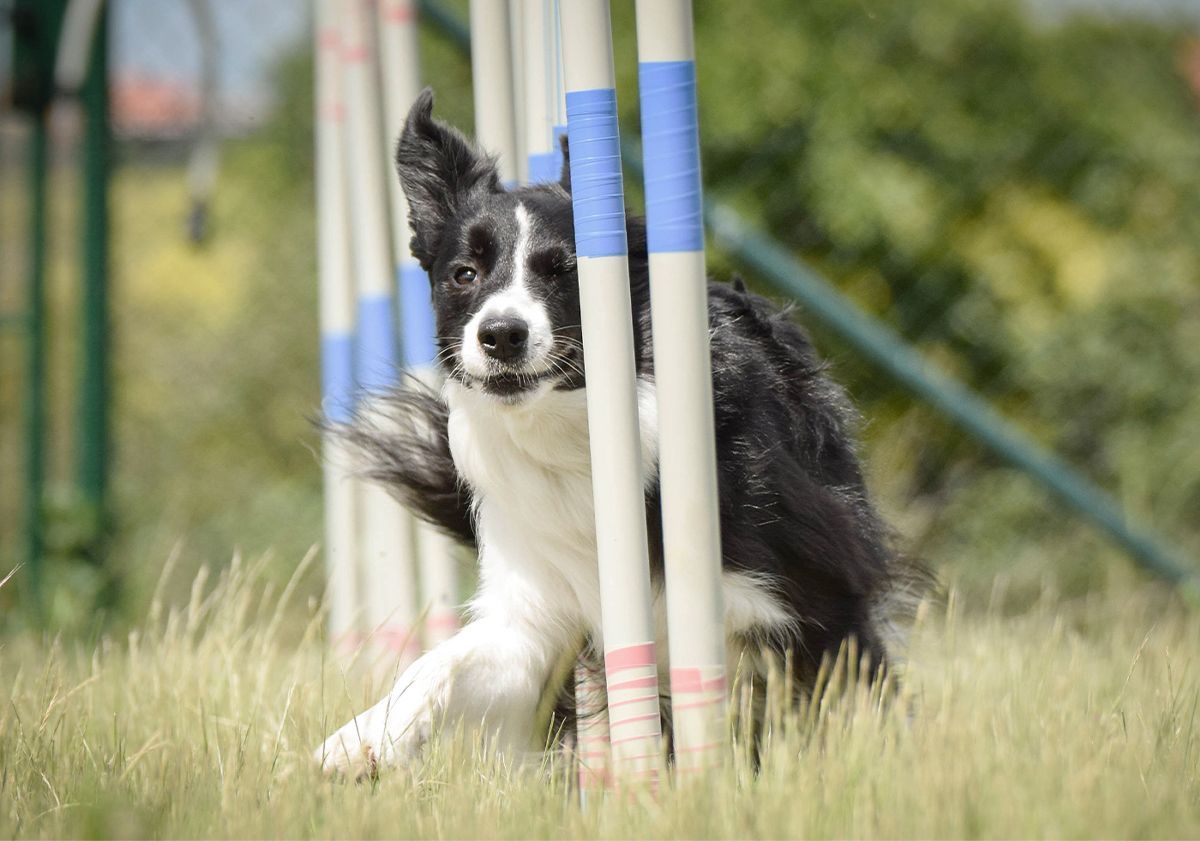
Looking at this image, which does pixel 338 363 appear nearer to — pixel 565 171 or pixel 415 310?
pixel 415 310

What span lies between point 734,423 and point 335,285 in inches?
72.5

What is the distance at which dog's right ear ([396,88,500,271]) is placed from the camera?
293cm

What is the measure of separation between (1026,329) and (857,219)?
0.83 metres

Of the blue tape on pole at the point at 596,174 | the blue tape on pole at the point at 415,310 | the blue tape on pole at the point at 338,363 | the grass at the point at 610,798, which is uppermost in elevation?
the blue tape on pole at the point at 596,174

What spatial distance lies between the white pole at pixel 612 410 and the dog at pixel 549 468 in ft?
1.64

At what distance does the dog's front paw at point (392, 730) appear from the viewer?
2391 mm

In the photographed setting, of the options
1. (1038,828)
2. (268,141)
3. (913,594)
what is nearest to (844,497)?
(913,594)

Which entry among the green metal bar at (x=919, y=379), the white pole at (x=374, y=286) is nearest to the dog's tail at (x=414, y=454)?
the white pole at (x=374, y=286)

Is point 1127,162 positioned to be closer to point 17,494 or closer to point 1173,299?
point 1173,299

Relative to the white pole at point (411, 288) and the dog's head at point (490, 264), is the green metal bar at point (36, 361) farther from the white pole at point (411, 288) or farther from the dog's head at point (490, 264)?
the dog's head at point (490, 264)

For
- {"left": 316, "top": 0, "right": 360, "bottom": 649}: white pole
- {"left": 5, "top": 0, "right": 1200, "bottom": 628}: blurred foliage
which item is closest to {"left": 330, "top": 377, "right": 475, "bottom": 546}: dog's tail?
{"left": 316, "top": 0, "right": 360, "bottom": 649}: white pole

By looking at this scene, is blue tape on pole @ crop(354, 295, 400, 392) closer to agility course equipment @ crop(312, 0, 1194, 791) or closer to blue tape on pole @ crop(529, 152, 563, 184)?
agility course equipment @ crop(312, 0, 1194, 791)

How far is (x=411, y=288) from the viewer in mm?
3564

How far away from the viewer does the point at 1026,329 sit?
561cm
